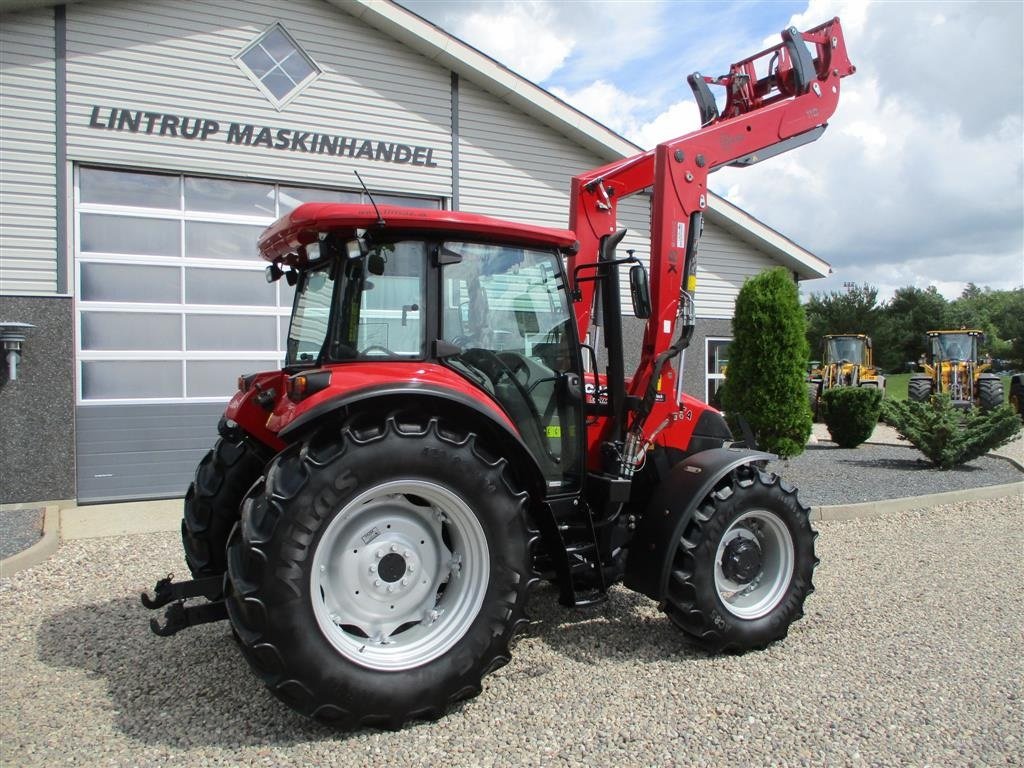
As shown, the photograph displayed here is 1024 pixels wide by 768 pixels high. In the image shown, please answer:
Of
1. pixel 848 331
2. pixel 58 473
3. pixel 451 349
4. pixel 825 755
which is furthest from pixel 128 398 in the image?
pixel 848 331

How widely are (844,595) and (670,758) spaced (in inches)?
101

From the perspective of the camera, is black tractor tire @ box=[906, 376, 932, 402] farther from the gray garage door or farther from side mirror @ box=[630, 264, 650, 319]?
side mirror @ box=[630, 264, 650, 319]

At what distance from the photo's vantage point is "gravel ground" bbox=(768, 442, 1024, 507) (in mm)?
8344

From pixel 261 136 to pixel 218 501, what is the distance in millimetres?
6068

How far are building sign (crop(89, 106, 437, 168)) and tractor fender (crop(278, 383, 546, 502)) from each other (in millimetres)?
6619

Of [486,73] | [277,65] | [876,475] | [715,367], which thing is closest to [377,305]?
[277,65]

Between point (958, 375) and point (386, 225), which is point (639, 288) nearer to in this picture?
point (386, 225)

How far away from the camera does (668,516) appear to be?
13.3 feet

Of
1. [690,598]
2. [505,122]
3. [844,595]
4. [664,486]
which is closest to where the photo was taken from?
[690,598]

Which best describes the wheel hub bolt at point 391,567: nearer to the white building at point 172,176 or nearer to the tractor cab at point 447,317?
the tractor cab at point 447,317

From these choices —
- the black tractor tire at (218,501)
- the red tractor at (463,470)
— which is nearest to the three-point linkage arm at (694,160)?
the red tractor at (463,470)

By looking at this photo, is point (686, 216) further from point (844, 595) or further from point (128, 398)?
point (128, 398)

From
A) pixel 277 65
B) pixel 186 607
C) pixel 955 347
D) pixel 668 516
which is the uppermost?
pixel 277 65

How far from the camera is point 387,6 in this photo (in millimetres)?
9070
